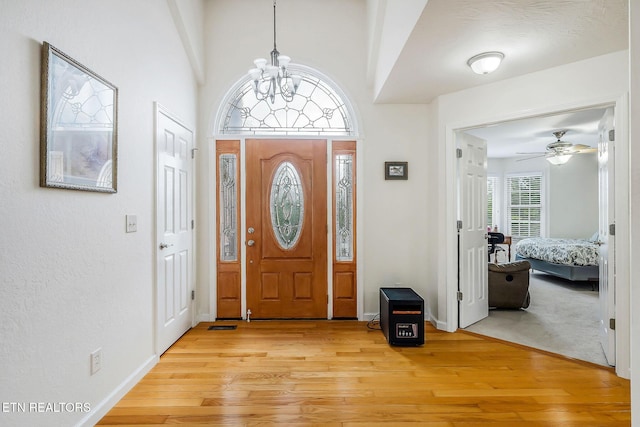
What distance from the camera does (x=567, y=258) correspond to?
17.4 feet

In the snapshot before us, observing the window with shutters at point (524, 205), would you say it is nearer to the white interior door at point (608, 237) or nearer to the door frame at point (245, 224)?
the white interior door at point (608, 237)

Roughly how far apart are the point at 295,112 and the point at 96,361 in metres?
2.95

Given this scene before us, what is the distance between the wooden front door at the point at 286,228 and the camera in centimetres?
370

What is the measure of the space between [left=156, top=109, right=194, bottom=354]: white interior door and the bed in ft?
18.6

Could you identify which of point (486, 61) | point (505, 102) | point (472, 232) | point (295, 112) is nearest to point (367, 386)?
point (472, 232)

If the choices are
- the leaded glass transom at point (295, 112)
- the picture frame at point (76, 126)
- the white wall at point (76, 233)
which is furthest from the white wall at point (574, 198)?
the picture frame at point (76, 126)

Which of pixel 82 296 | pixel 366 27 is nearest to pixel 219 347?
pixel 82 296

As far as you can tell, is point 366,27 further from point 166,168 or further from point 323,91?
point 166,168

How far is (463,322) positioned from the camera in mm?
3424

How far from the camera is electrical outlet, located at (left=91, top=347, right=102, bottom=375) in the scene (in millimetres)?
1947

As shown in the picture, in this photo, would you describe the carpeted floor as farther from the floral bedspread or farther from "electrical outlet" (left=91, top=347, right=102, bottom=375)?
"electrical outlet" (left=91, top=347, right=102, bottom=375)

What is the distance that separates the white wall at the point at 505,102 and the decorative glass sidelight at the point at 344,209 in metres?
0.95

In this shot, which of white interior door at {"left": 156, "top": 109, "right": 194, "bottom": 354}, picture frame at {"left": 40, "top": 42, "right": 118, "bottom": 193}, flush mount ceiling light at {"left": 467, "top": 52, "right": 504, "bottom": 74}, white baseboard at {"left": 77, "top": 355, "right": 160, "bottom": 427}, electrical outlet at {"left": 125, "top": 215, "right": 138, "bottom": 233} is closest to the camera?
picture frame at {"left": 40, "top": 42, "right": 118, "bottom": 193}

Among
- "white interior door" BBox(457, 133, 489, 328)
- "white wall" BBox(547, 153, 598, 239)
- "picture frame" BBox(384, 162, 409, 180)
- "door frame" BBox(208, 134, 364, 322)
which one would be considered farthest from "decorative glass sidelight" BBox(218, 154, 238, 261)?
"white wall" BBox(547, 153, 598, 239)
